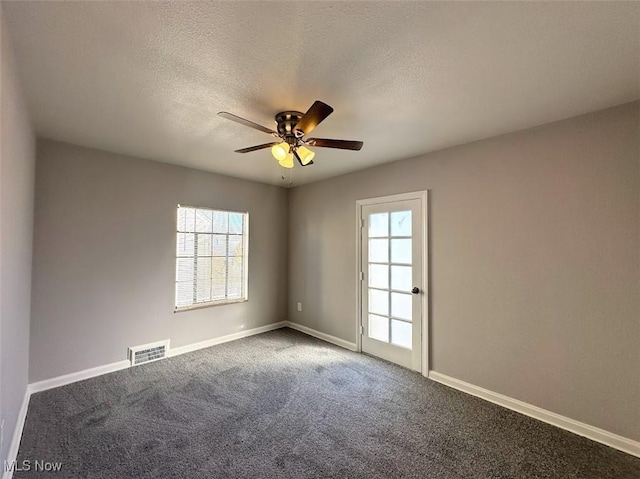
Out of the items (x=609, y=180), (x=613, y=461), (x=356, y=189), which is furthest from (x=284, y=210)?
(x=613, y=461)

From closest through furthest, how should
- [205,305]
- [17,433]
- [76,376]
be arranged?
[17,433], [76,376], [205,305]

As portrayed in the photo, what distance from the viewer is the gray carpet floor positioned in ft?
5.77

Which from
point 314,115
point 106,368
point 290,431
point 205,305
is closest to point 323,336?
point 205,305

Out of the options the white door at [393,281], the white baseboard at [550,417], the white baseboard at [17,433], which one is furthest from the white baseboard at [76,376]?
the white baseboard at [550,417]

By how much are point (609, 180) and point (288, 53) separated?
239cm

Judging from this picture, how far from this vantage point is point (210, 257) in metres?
3.93

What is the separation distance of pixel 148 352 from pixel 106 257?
118cm

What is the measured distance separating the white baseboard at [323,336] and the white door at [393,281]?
0.83 ft

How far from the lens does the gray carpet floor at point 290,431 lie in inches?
69.2

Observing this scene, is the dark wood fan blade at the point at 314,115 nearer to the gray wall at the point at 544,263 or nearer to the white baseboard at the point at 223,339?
the gray wall at the point at 544,263

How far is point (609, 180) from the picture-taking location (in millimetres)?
2037

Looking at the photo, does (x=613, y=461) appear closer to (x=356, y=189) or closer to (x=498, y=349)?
(x=498, y=349)

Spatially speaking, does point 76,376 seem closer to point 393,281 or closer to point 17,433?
point 17,433

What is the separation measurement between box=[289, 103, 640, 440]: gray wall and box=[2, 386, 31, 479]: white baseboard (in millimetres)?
3301
